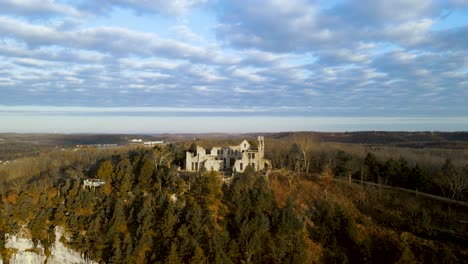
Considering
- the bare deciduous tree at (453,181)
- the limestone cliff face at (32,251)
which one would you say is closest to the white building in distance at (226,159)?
the limestone cliff face at (32,251)

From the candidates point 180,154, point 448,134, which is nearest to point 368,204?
point 180,154

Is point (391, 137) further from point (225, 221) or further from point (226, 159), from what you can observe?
point (225, 221)

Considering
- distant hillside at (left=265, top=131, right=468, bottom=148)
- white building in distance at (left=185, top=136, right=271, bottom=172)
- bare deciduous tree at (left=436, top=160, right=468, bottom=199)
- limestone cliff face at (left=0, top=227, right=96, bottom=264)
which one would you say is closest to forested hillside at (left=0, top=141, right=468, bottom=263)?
limestone cliff face at (left=0, top=227, right=96, bottom=264)

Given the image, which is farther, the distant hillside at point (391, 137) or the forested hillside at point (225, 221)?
the distant hillside at point (391, 137)

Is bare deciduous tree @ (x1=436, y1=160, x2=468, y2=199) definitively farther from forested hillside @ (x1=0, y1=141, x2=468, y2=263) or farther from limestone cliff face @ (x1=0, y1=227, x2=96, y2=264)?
limestone cliff face @ (x1=0, y1=227, x2=96, y2=264)

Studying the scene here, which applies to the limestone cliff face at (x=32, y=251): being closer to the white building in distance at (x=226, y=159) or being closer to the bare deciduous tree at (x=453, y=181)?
the white building in distance at (x=226, y=159)
